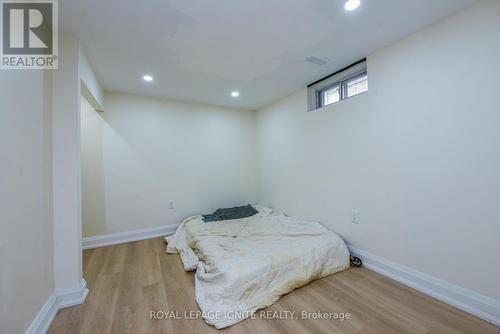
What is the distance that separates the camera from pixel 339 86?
2553 mm

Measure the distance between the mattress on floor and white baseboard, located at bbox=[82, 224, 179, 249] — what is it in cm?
37

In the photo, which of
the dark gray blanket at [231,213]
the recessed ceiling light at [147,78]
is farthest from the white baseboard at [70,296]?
the recessed ceiling light at [147,78]

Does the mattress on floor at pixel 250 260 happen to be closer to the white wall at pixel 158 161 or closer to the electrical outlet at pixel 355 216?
the electrical outlet at pixel 355 216

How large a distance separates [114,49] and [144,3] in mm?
783

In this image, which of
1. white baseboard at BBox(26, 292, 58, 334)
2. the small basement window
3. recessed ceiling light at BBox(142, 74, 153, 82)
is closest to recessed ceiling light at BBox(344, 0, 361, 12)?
the small basement window

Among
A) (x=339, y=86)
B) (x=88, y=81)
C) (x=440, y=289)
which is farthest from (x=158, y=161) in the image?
(x=440, y=289)

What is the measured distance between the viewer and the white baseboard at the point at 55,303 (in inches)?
53.2

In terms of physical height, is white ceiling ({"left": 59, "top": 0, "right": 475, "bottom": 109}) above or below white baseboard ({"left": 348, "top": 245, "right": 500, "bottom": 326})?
above

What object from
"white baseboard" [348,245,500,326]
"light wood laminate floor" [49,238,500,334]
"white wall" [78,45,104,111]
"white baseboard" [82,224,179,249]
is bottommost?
"light wood laminate floor" [49,238,500,334]

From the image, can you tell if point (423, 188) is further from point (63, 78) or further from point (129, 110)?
point (129, 110)

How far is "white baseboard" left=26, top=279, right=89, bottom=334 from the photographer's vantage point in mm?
1351

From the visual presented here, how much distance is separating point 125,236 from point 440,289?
364 cm

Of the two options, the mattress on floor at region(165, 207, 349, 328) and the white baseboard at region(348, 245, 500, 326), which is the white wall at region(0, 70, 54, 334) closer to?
the mattress on floor at region(165, 207, 349, 328)

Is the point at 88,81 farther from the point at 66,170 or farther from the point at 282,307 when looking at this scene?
the point at 282,307
